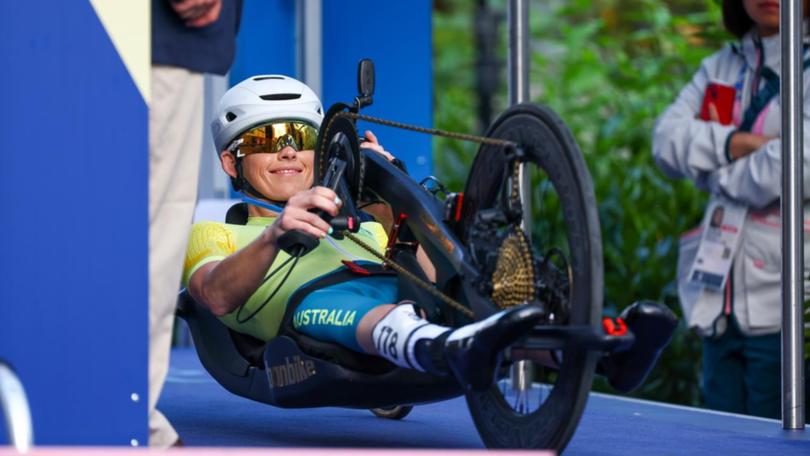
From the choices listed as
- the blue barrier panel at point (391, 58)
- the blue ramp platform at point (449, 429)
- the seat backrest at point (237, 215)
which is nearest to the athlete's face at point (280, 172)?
the seat backrest at point (237, 215)

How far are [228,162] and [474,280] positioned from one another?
139 cm

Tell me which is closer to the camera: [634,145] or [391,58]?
[391,58]

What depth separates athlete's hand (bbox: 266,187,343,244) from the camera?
3645 millimetres

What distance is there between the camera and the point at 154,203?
10.7 ft

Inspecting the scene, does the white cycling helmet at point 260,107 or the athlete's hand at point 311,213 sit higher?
the white cycling helmet at point 260,107

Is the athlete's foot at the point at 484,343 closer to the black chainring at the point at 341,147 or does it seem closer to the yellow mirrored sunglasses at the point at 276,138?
the black chainring at the point at 341,147

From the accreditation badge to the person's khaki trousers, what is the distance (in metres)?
2.56

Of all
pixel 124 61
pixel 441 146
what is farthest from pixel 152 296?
pixel 441 146

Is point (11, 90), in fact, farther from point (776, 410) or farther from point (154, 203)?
point (776, 410)

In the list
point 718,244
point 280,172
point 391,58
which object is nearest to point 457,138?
point 280,172

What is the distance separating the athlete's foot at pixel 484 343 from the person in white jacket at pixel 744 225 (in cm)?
233

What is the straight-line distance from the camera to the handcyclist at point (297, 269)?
3207mm

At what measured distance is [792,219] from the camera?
178 inches

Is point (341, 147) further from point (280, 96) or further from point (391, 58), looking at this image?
point (391, 58)
